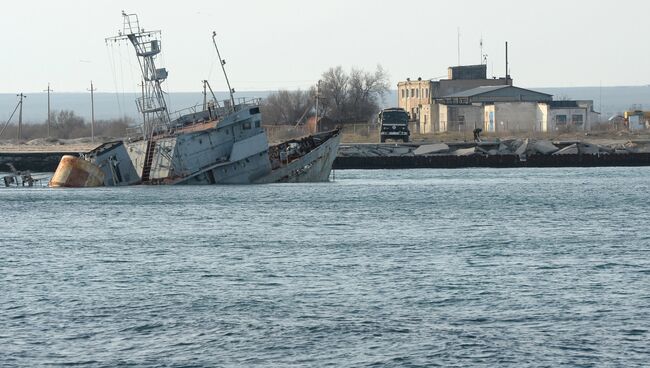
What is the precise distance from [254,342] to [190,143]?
42982mm

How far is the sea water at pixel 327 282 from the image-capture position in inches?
1136

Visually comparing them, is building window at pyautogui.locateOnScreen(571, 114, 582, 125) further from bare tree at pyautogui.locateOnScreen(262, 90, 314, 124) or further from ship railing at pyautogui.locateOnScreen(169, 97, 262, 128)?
ship railing at pyautogui.locateOnScreen(169, 97, 262, 128)

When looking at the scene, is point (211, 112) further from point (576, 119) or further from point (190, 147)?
point (576, 119)

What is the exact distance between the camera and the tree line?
473ft

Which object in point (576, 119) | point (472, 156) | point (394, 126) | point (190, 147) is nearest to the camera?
point (190, 147)

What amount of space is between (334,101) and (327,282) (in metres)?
114

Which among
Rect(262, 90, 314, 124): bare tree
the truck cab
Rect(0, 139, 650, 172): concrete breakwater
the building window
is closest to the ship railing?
Rect(0, 139, 650, 172): concrete breakwater

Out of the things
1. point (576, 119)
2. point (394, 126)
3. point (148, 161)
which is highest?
point (576, 119)

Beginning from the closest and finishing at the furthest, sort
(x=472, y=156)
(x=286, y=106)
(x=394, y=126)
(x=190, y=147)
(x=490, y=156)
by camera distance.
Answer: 1. (x=190, y=147)
2. (x=490, y=156)
3. (x=472, y=156)
4. (x=394, y=126)
5. (x=286, y=106)

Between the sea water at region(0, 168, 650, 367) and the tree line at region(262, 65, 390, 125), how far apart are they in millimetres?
76999

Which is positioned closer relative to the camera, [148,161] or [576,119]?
[148,161]

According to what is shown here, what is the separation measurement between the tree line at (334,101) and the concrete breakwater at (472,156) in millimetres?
36923

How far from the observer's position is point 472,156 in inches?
3927

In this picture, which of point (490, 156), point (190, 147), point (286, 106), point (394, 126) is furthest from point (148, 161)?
point (286, 106)
